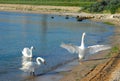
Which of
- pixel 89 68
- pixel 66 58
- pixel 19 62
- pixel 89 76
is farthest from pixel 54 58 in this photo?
pixel 89 76

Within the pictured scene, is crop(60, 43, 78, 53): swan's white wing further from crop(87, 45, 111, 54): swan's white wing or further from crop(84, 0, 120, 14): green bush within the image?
crop(84, 0, 120, 14): green bush

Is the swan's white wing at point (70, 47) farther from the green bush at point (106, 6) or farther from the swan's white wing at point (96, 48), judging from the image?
the green bush at point (106, 6)

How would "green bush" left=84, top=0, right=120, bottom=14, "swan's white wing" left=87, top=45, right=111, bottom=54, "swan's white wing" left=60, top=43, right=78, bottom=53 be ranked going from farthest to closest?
"green bush" left=84, top=0, right=120, bottom=14 → "swan's white wing" left=87, top=45, right=111, bottom=54 → "swan's white wing" left=60, top=43, right=78, bottom=53

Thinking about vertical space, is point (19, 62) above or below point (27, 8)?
above

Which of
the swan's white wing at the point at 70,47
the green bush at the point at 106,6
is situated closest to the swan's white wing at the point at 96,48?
the swan's white wing at the point at 70,47

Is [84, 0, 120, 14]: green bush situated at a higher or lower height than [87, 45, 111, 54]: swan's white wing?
lower

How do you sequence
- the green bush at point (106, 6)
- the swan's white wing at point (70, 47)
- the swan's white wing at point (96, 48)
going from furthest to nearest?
1. the green bush at point (106, 6)
2. the swan's white wing at point (96, 48)
3. the swan's white wing at point (70, 47)

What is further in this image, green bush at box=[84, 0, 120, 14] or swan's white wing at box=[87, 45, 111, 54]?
green bush at box=[84, 0, 120, 14]

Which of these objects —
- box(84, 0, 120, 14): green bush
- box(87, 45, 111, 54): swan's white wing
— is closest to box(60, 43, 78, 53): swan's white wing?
box(87, 45, 111, 54): swan's white wing

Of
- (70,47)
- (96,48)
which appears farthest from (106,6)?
(70,47)

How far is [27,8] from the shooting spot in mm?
111438

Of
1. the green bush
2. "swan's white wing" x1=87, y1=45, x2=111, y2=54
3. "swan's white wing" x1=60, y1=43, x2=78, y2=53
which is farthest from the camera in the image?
the green bush

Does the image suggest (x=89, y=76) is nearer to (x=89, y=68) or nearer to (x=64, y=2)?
(x=89, y=68)

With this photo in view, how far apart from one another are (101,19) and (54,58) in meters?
48.6
